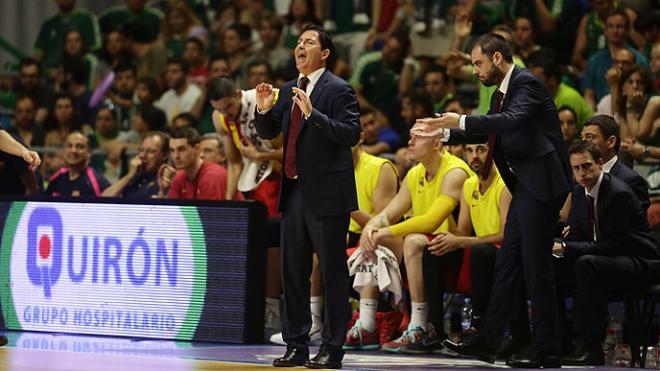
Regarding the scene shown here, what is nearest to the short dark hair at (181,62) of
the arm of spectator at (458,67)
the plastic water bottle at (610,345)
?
the arm of spectator at (458,67)

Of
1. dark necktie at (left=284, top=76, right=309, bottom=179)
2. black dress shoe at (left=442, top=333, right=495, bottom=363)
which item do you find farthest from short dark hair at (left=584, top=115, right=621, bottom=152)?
dark necktie at (left=284, top=76, right=309, bottom=179)

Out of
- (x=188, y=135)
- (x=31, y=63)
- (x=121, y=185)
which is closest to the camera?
(x=188, y=135)

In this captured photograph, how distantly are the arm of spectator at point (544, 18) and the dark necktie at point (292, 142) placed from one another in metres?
5.94

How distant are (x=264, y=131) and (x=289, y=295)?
41.5 inches

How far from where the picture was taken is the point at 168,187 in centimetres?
1136

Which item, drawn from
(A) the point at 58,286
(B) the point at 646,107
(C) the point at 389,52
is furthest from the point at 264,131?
(C) the point at 389,52

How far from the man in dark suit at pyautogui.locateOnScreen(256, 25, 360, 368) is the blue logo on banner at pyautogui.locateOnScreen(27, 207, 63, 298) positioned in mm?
2616

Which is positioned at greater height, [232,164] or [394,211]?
[232,164]

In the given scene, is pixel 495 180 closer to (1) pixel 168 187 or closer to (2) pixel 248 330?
(2) pixel 248 330

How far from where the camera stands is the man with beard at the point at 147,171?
11656mm

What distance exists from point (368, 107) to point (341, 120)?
171 inches

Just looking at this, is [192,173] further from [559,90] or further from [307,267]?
[559,90]

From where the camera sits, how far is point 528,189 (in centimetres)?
798

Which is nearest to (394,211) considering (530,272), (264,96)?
(530,272)
